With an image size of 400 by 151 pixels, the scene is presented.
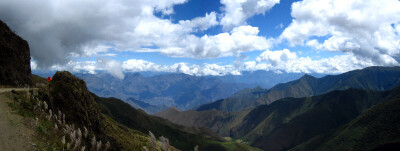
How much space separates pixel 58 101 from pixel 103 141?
248 inches

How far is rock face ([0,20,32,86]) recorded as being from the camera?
3609 cm

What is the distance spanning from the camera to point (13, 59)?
133 ft

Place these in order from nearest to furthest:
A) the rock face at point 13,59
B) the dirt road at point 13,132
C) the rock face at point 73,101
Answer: the dirt road at point 13,132, the rock face at point 73,101, the rock face at point 13,59

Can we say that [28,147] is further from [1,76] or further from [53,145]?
[1,76]

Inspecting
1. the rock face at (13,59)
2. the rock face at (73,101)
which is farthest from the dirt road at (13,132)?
the rock face at (13,59)

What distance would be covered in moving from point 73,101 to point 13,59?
26.7m

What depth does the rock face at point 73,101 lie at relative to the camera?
23.0 meters

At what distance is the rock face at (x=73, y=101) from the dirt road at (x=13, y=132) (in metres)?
4.23

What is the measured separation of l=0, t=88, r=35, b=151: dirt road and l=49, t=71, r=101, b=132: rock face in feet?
13.9

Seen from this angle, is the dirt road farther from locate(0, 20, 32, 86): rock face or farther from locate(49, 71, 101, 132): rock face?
locate(0, 20, 32, 86): rock face

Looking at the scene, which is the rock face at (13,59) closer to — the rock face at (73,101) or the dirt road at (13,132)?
the rock face at (73,101)

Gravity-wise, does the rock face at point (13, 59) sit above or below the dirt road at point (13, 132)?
above

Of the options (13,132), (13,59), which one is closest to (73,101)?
(13,132)

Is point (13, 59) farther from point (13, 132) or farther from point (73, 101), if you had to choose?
point (13, 132)
